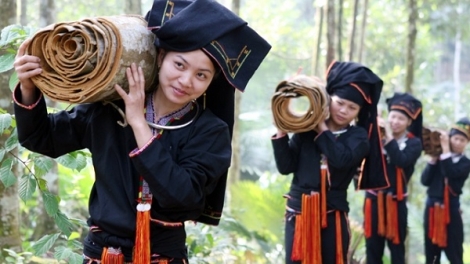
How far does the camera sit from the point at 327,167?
5.08 meters

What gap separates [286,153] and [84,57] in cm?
288

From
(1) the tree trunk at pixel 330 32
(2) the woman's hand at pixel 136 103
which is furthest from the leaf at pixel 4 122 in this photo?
(1) the tree trunk at pixel 330 32

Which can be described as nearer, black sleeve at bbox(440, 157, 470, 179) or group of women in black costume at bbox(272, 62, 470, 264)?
group of women in black costume at bbox(272, 62, 470, 264)

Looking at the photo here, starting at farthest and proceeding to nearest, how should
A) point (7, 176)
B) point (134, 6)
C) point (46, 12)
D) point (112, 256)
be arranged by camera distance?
point (134, 6) < point (46, 12) < point (7, 176) < point (112, 256)

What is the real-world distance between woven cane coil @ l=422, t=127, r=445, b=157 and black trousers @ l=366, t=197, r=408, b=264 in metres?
0.89

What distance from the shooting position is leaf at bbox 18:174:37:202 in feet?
9.90

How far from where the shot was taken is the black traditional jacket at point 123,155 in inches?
101

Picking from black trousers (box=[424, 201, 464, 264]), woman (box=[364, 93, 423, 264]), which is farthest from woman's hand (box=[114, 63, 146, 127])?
black trousers (box=[424, 201, 464, 264])

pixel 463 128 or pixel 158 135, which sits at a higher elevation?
pixel 463 128

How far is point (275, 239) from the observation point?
802cm

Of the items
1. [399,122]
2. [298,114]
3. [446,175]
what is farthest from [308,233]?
[446,175]

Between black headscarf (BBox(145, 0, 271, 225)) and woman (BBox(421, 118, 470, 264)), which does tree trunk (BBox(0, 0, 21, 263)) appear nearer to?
black headscarf (BBox(145, 0, 271, 225))

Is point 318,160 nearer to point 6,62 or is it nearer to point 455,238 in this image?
point 6,62

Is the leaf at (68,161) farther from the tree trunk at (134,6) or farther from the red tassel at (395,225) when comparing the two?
the red tassel at (395,225)
